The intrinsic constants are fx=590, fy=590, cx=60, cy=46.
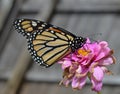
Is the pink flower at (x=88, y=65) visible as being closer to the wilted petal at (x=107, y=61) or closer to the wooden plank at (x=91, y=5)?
the wilted petal at (x=107, y=61)

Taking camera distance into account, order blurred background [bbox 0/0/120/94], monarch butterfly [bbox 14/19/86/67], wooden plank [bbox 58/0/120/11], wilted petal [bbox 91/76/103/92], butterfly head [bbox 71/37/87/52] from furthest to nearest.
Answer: wooden plank [bbox 58/0/120/11] < blurred background [bbox 0/0/120/94] < monarch butterfly [bbox 14/19/86/67] < butterfly head [bbox 71/37/87/52] < wilted petal [bbox 91/76/103/92]

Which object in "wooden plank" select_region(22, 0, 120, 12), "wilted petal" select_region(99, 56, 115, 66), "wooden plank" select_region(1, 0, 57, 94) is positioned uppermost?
"wooden plank" select_region(22, 0, 120, 12)

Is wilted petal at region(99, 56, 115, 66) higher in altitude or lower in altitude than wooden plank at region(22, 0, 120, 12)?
lower

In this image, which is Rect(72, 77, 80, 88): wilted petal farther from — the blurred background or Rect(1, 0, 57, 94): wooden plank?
Rect(1, 0, 57, 94): wooden plank

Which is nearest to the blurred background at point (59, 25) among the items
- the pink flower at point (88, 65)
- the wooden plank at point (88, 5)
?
the wooden plank at point (88, 5)

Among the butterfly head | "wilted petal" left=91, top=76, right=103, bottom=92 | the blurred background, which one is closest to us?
"wilted petal" left=91, top=76, right=103, bottom=92

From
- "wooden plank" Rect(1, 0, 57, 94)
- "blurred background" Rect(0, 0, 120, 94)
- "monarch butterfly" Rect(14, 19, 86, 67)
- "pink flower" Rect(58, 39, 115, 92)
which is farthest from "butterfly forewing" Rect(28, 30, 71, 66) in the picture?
"wooden plank" Rect(1, 0, 57, 94)

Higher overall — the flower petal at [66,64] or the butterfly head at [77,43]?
the butterfly head at [77,43]
